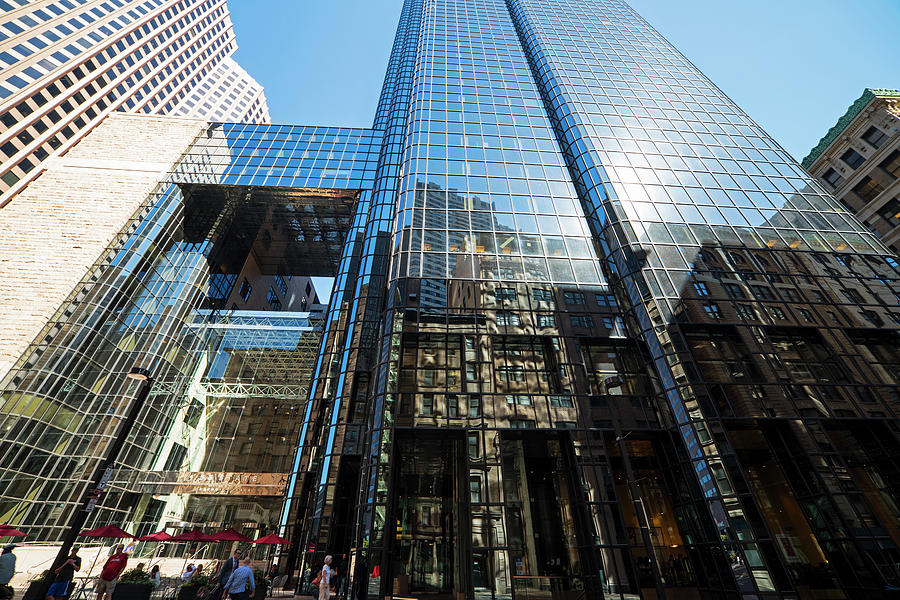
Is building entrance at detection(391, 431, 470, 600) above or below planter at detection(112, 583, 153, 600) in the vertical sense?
above

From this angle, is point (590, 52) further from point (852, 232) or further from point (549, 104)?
point (852, 232)

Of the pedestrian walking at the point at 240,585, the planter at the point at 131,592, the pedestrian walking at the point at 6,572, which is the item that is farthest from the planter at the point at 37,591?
the pedestrian walking at the point at 240,585

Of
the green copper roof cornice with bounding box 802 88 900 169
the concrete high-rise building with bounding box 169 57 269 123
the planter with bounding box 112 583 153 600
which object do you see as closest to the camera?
the planter with bounding box 112 583 153 600

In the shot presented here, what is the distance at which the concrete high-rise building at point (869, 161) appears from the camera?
35.8m

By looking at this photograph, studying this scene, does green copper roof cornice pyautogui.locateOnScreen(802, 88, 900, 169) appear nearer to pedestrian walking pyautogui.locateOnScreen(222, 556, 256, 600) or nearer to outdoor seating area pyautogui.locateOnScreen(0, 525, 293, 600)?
pedestrian walking pyautogui.locateOnScreen(222, 556, 256, 600)

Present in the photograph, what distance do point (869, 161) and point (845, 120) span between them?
19.7 feet

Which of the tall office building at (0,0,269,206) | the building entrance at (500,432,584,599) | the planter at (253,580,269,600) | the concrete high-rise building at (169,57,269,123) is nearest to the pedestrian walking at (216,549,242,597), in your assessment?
the planter at (253,580,269,600)

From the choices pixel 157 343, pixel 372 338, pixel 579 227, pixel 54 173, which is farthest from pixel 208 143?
pixel 579 227

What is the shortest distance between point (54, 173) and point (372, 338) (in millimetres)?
31679

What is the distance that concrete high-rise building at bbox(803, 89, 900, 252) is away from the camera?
3581 cm

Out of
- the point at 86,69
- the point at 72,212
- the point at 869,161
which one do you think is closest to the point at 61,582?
the point at 72,212

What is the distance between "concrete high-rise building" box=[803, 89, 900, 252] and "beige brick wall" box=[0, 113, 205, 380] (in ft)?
206

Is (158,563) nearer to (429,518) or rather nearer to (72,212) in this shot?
(429,518)

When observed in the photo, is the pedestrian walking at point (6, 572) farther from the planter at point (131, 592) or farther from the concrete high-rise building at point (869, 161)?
the concrete high-rise building at point (869, 161)
